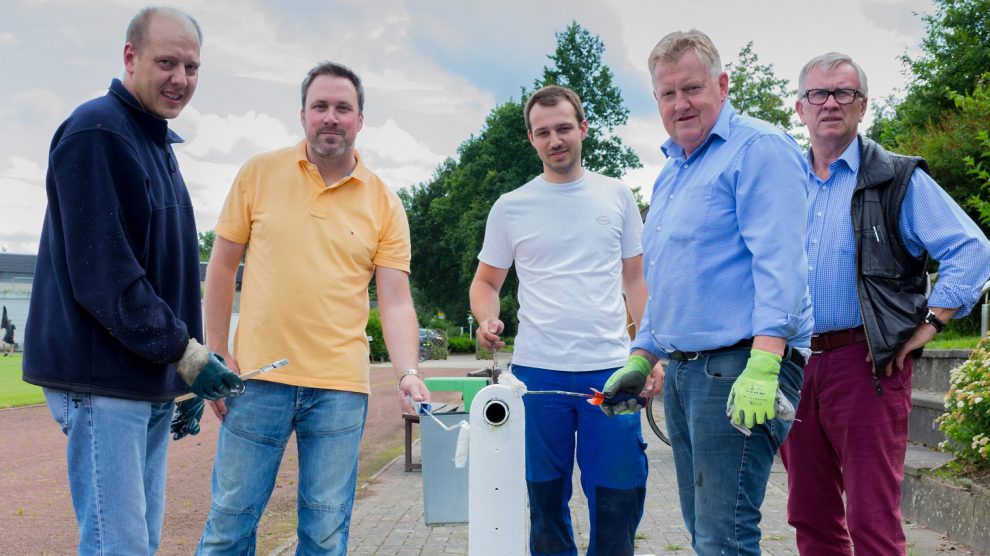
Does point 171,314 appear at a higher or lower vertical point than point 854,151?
lower

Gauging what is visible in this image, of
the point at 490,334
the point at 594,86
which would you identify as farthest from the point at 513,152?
the point at 490,334

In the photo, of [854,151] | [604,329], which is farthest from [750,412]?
[854,151]

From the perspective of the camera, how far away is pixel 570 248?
13.0 ft

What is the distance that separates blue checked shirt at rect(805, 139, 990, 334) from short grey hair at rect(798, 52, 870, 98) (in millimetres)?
382

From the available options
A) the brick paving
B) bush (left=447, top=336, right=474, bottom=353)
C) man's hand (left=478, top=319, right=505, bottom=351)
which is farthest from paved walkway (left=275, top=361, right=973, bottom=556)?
bush (left=447, top=336, right=474, bottom=353)

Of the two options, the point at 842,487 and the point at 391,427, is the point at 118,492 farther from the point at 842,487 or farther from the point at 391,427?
the point at 391,427

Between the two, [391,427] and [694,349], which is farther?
[391,427]

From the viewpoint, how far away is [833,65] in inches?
145

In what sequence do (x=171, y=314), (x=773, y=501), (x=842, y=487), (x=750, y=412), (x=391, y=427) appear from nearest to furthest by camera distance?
1. (x=750, y=412)
2. (x=171, y=314)
3. (x=842, y=487)
4. (x=773, y=501)
5. (x=391, y=427)

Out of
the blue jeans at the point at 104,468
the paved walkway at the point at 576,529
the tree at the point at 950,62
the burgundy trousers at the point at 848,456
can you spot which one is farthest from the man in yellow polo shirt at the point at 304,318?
the tree at the point at 950,62

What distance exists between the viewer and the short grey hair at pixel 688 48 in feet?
9.44

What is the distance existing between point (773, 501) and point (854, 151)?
428cm

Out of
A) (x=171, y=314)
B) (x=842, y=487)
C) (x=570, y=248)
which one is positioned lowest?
(x=842, y=487)

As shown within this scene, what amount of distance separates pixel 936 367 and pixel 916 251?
4.62 metres
